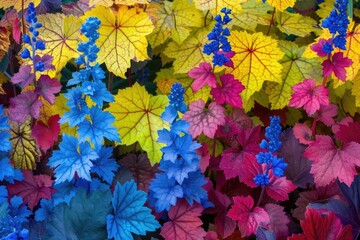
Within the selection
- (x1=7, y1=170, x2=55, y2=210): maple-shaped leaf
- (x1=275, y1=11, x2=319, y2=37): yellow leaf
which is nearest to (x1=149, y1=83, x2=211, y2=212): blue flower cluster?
(x1=7, y1=170, x2=55, y2=210): maple-shaped leaf

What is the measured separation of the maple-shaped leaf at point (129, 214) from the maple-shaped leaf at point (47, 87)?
1.35ft

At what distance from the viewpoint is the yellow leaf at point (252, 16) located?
1.78m

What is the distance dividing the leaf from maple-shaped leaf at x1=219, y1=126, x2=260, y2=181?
1.21ft

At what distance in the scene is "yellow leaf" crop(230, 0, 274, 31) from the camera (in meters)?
1.78

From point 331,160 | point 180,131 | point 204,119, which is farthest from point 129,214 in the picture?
point 331,160

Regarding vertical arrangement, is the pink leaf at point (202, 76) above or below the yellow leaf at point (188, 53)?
above

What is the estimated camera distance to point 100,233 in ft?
4.17

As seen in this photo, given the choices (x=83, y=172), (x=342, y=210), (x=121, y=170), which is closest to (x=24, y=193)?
(x=121, y=170)

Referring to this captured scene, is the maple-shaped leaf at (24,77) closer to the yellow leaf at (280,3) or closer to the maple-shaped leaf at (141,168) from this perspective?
the maple-shaped leaf at (141,168)

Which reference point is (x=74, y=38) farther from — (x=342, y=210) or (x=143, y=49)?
(x=342, y=210)

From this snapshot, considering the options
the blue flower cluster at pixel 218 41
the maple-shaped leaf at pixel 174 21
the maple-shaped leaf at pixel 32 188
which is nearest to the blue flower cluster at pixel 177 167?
the blue flower cluster at pixel 218 41

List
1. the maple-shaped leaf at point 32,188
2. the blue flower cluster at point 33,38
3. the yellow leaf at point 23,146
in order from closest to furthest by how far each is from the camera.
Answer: the blue flower cluster at point 33,38 < the maple-shaped leaf at point 32,188 < the yellow leaf at point 23,146

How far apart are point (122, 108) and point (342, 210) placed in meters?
0.74

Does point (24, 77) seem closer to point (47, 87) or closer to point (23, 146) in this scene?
point (47, 87)
